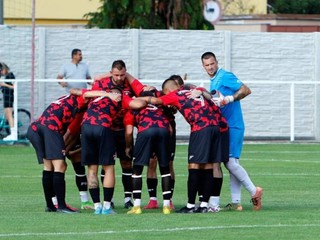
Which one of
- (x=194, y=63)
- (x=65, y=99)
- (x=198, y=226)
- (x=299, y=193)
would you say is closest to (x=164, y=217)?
(x=198, y=226)

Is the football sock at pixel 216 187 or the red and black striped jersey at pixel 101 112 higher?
the red and black striped jersey at pixel 101 112

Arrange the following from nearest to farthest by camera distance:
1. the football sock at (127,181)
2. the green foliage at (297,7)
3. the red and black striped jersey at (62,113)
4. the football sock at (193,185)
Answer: the football sock at (193,185)
the red and black striped jersey at (62,113)
the football sock at (127,181)
the green foliage at (297,7)

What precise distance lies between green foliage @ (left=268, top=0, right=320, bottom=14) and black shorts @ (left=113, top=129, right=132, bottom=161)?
4303cm

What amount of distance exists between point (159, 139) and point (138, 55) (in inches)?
622

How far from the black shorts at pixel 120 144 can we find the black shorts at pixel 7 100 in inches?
505

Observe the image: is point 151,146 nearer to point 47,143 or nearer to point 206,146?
point 206,146

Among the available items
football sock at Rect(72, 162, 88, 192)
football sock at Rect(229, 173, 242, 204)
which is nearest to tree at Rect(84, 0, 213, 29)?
football sock at Rect(72, 162, 88, 192)

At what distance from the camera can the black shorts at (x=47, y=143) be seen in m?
15.3

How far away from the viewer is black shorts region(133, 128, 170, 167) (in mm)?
15109

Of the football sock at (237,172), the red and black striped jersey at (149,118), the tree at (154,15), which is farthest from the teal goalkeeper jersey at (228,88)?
the tree at (154,15)

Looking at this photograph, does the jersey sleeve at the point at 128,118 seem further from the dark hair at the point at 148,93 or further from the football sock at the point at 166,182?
the football sock at the point at 166,182

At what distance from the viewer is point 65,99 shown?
1554 centimetres

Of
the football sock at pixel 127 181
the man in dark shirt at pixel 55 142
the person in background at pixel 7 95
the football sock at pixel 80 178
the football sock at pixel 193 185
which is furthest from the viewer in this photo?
the person in background at pixel 7 95

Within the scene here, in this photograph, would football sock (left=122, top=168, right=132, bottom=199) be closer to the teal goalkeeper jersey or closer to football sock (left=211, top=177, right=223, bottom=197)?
football sock (left=211, top=177, right=223, bottom=197)
